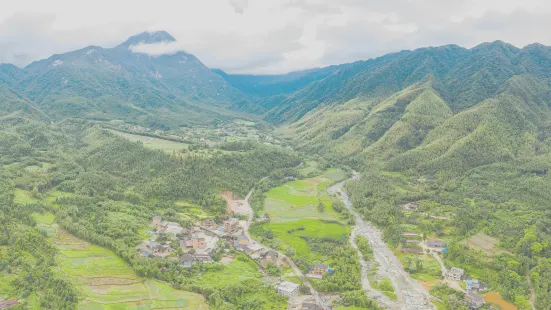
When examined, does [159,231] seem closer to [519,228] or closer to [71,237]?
[71,237]

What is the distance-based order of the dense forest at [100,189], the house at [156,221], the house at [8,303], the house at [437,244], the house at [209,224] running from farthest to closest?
the house at [209,224] < the house at [156,221] < the house at [437,244] < the dense forest at [100,189] < the house at [8,303]

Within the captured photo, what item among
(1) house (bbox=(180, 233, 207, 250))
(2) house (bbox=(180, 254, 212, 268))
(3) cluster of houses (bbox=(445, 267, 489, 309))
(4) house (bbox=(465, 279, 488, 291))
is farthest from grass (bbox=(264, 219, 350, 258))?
(4) house (bbox=(465, 279, 488, 291))

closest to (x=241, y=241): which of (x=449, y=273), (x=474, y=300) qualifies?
(x=449, y=273)

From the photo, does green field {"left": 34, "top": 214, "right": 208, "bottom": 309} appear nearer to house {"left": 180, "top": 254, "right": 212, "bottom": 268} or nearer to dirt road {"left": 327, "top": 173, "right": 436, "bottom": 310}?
house {"left": 180, "top": 254, "right": 212, "bottom": 268}

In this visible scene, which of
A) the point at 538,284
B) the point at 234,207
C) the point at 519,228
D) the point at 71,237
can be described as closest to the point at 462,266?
the point at 538,284

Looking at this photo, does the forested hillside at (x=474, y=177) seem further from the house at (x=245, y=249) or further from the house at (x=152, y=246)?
the house at (x=152, y=246)

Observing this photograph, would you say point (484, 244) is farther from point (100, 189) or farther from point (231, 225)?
point (100, 189)

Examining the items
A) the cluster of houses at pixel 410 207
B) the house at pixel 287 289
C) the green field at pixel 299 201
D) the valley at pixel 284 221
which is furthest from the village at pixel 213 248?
the cluster of houses at pixel 410 207
